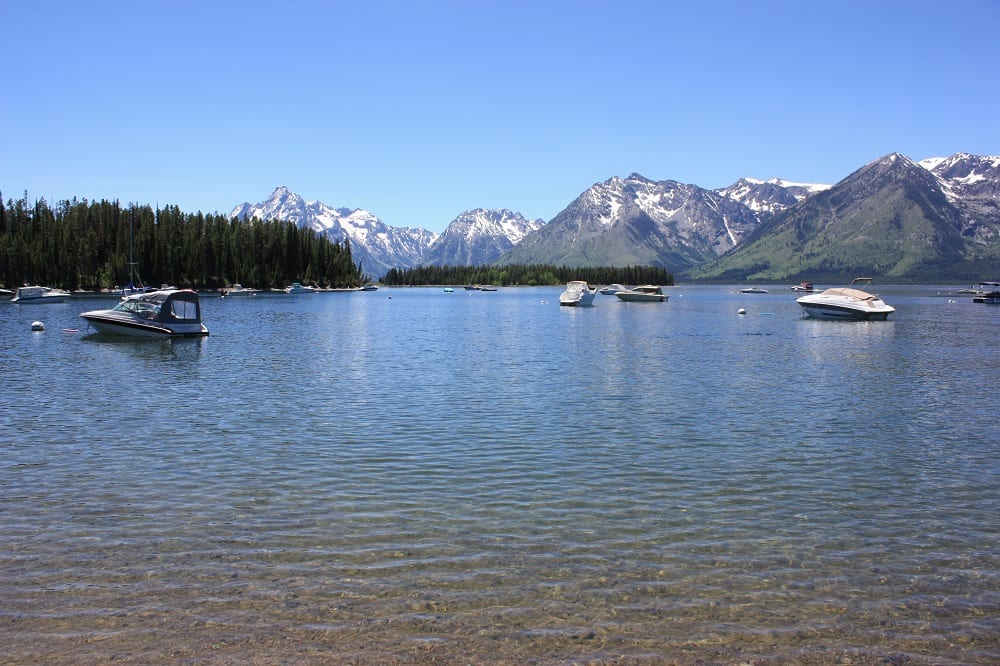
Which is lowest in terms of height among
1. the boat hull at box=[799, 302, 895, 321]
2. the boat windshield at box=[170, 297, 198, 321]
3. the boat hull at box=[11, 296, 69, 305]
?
the boat hull at box=[799, 302, 895, 321]

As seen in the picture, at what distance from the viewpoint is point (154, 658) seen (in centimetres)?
1062

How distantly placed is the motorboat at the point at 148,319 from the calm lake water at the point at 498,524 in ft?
108

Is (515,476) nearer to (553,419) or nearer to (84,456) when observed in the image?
(553,419)

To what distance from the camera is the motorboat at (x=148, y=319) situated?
7138 cm

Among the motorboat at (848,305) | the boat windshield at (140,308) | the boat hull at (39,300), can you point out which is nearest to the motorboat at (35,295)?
the boat hull at (39,300)

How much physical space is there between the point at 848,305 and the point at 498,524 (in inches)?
4241

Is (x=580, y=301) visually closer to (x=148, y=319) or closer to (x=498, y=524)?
(x=148, y=319)

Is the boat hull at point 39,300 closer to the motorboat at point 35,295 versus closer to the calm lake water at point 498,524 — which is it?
the motorboat at point 35,295

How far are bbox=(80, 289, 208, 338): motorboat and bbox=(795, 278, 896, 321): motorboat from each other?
90.9m

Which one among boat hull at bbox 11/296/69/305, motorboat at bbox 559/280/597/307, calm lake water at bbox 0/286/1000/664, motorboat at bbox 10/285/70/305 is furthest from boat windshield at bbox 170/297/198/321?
motorboat at bbox 559/280/597/307

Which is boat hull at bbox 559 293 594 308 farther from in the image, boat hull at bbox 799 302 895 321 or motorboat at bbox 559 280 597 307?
boat hull at bbox 799 302 895 321

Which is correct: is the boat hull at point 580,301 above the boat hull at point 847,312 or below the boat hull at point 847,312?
above

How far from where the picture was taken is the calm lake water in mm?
11461

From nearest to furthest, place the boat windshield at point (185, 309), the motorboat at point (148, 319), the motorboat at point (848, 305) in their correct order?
the motorboat at point (148, 319), the boat windshield at point (185, 309), the motorboat at point (848, 305)
